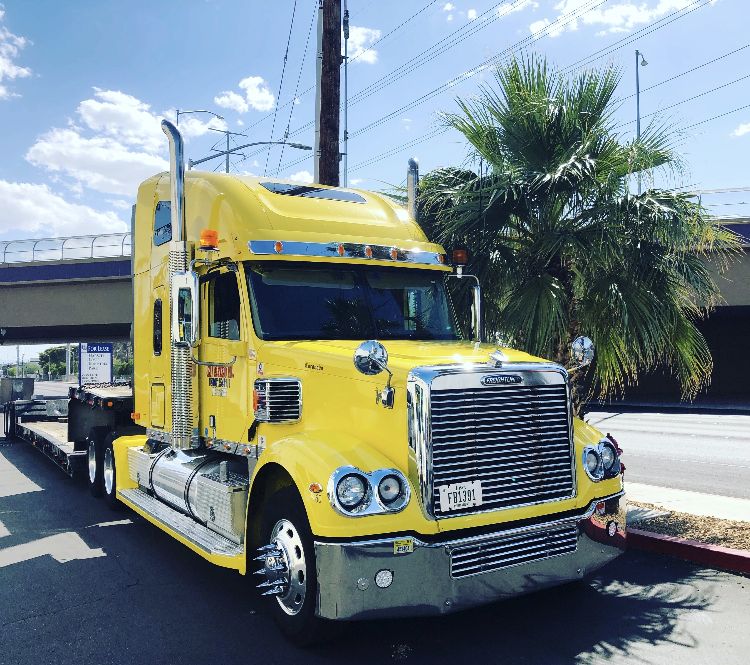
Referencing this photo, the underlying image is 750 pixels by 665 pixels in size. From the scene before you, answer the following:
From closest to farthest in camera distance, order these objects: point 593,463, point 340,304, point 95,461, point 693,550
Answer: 1. point 593,463
2. point 340,304
3. point 693,550
4. point 95,461

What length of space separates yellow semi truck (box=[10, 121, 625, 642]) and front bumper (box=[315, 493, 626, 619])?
0.01 meters

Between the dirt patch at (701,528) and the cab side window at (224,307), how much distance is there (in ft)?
14.8

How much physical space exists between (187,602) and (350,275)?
2.91 m

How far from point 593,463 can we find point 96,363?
57.2 ft

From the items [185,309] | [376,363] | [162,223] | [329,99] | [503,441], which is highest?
[329,99]

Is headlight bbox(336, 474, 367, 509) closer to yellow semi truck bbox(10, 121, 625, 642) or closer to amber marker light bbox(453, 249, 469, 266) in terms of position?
yellow semi truck bbox(10, 121, 625, 642)

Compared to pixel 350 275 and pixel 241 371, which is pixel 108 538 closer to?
pixel 241 371

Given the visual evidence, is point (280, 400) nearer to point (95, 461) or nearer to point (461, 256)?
point (461, 256)

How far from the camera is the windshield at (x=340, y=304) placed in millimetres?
5902

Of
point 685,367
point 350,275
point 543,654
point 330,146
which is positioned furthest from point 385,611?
point 330,146

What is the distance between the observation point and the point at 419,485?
4.51m

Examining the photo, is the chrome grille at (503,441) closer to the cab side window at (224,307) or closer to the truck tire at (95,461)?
the cab side window at (224,307)

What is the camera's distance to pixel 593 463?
536cm

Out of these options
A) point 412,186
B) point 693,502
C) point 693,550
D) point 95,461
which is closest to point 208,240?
point 412,186
